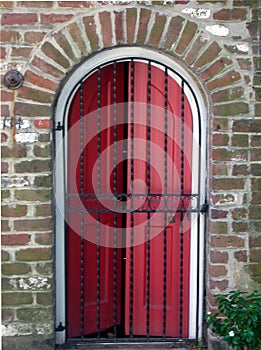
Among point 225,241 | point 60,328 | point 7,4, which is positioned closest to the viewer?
point 7,4

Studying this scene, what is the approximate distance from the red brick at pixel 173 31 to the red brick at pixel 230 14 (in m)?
0.23

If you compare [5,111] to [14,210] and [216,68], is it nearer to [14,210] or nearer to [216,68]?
[14,210]

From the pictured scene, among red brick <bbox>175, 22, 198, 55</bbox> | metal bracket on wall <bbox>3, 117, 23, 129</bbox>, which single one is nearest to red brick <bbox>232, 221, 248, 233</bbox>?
red brick <bbox>175, 22, 198, 55</bbox>

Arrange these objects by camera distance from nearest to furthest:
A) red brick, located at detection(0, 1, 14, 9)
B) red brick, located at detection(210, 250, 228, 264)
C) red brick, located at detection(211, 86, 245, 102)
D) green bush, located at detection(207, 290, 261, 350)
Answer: green bush, located at detection(207, 290, 261, 350), red brick, located at detection(0, 1, 14, 9), red brick, located at detection(211, 86, 245, 102), red brick, located at detection(210, 250, 228, 264)

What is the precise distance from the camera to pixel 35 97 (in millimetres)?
3684

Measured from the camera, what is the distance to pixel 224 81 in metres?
3.71

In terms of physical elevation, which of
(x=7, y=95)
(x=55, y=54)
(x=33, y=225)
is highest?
(x=55, y=54)

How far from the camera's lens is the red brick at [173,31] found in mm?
3646

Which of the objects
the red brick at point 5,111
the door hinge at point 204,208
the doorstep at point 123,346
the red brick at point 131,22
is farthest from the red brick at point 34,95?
the doorstep at point 123,346

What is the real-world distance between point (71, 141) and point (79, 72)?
0.47 m

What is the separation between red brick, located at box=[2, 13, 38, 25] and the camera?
Result: 3.62 meters

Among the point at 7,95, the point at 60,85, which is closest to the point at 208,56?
the point at 60,85

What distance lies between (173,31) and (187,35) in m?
0.09

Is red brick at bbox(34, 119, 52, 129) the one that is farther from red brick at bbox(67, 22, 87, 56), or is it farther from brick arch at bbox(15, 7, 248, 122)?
red brick at bbox(67, 22, 87, 56)
